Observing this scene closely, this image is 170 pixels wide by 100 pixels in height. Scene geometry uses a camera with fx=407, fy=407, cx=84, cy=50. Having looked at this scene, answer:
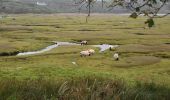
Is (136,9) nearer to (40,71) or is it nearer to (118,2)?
(118,2)

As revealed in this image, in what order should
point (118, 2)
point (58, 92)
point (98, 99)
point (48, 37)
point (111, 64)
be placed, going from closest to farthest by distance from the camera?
point (98, 99) < point (58, 92) < point (118, 2) < point (111, 64) < point (48, 37)

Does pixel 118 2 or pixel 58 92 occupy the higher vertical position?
pixel 118 2

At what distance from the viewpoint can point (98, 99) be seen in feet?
24.3

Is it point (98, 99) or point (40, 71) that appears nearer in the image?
point (98, 99)

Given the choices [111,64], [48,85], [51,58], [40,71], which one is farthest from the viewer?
[51,58]

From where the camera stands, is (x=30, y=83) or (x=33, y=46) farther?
(x=33, y=46)

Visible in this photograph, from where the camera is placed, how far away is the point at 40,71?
3011 cm

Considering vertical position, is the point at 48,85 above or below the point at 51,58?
above

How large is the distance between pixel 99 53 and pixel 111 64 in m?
10.8

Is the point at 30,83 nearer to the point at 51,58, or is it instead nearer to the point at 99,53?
the point at 51,58

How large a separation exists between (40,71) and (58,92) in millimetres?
22295

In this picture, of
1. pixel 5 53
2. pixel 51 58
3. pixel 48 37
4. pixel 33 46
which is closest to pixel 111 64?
pixel 51 58

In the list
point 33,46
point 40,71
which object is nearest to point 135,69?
point 40,71

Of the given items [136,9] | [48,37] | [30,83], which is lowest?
[48,37]
